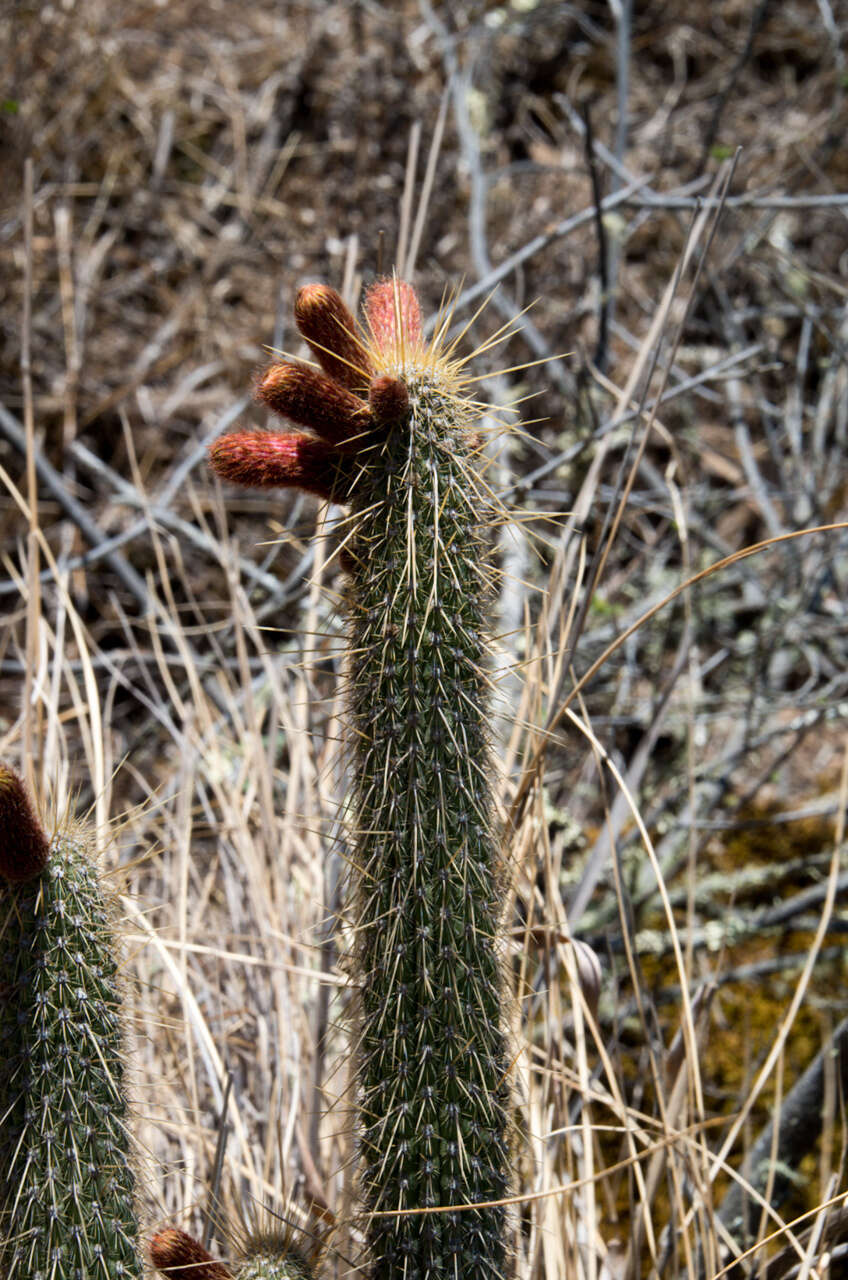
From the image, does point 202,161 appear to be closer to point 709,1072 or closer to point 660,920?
point 660,920

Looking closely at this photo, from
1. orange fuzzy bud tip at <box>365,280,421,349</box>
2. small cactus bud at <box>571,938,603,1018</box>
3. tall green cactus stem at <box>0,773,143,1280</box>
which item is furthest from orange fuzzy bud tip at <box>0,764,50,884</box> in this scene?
small cactus bud at <box>571,938,603,1018</box>

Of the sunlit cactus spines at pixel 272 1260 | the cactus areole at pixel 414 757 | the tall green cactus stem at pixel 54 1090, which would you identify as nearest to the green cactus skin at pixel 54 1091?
the tall green cactus stem at pixel 54 1090

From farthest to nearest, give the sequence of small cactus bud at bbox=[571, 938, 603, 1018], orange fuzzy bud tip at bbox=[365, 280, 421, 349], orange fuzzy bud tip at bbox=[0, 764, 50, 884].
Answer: small cactus bud at bbox=[571, 938, 603, 1018] → orange fuzzy bud tip at bbox=[365, 280, 421, 349] → orange fuzzy bud tip at bbox=[0, 764, 50, 884]

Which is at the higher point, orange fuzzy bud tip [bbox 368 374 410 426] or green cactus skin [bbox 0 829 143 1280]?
orange fuzzy bud tip [bbox 368 374 410 426]

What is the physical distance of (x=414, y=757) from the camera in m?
1.11

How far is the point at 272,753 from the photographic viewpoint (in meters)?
1.88

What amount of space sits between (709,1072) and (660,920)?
1.17ft

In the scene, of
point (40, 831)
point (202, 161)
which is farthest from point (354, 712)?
point (202, 161)

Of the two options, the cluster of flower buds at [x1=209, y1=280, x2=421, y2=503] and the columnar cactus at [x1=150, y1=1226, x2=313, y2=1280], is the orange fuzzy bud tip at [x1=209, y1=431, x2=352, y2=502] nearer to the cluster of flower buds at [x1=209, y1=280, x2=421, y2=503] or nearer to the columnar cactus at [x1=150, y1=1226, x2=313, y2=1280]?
the cluster of flower buds at [x1=209, y1=280, x2=421, y2=503]

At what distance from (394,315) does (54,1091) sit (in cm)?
87

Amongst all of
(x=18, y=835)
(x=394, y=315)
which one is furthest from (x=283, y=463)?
(x=18, y=835)

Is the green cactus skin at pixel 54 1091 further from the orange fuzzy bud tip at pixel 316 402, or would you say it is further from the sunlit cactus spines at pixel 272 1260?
the orange fuzzy bud tip at pixel 316 402

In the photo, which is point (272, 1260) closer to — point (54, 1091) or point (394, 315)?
point (54, 1091)

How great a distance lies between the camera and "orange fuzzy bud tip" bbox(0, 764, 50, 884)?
102 cm
